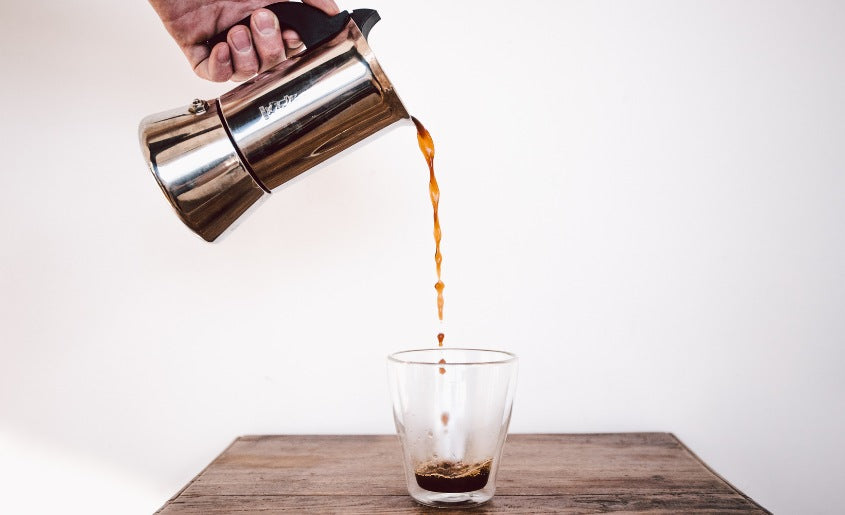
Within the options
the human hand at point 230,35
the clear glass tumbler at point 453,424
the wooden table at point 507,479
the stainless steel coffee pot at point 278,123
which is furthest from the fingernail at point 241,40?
the wooden table at point 507,479

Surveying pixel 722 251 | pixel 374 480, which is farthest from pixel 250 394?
pixel 722 251

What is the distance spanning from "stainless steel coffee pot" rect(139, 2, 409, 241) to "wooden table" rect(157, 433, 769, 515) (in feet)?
1.03

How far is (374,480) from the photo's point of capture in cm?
80

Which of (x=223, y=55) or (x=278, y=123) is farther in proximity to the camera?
(x=223, y=55)

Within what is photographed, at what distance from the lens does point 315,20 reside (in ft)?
2.28

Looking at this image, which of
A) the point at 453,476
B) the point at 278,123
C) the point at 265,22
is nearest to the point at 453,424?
the point at 453,476

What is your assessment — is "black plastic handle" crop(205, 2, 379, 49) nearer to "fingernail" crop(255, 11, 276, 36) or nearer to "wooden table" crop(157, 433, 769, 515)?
"fingernail" crop(255, 11, 276, 36)

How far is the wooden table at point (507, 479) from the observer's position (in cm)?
71

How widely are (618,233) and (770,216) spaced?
237mm

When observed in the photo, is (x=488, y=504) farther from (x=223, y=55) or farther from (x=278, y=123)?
(x=223, y=55)

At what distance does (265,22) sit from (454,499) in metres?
0.57

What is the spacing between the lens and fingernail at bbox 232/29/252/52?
2.60ft

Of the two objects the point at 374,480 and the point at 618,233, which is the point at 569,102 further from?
the point at 374,480

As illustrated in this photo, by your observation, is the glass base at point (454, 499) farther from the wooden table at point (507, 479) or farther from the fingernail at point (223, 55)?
the fingernail at point (223, 55)
